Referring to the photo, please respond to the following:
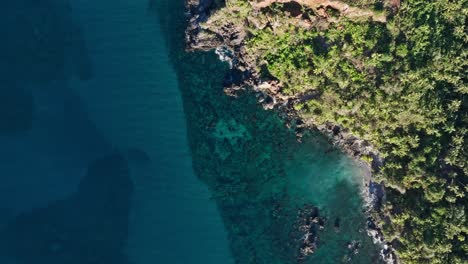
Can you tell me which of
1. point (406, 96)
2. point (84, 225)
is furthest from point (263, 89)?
point (84, 225)

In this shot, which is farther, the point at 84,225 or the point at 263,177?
the point at 263,177

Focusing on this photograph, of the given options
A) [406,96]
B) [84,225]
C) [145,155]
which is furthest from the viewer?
[145,155]

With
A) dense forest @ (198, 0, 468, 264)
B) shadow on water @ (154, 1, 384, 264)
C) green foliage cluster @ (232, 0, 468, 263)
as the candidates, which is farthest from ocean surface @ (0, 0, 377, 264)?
green foliage cluster @ (232, 0, 468, 263)

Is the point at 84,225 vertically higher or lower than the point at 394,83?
lower

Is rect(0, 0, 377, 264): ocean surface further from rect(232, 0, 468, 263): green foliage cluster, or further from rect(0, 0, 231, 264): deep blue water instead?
rect(232, 0, 468, 263): green foliage cluster

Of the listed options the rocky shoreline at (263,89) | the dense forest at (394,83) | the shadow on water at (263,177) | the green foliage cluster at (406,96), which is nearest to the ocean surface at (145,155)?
the shadow on water at (263,177)

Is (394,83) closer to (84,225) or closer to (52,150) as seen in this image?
(84,225)

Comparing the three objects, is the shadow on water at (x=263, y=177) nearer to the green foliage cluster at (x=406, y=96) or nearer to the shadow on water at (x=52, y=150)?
the green foliage cluster at (x=406, y=96)

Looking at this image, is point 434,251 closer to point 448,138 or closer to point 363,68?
point 448,138

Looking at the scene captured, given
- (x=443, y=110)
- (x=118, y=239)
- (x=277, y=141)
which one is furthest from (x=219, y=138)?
(x=443, y=110)
